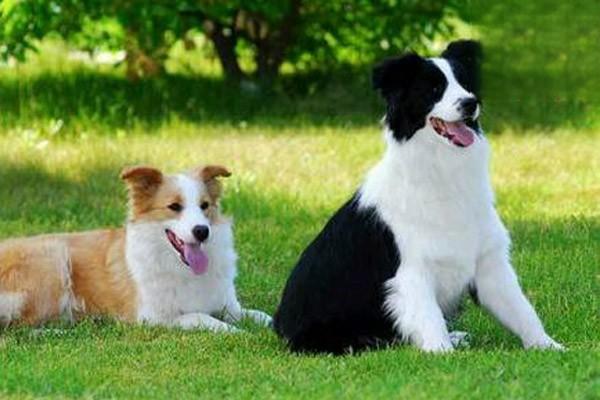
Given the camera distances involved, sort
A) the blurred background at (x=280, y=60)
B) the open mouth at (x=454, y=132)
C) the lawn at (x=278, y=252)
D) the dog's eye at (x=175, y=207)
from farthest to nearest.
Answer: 1. the blurred background at (x=280, y=60)
2. the dog's eye at (x=175, y=207)
3. the open mouth at (x=454, y=132)
4. the lawn at (x=278, y=252)

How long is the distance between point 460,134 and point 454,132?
0.09ft

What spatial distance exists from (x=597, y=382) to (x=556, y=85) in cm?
983

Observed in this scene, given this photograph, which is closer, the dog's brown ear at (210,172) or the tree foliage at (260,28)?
the dog's brown ear at (210,172)

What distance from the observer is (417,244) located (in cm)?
678

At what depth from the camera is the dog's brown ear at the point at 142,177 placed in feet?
26.0

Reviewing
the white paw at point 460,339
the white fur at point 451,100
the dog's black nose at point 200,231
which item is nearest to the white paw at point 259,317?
the dog's black nose at point 200,231

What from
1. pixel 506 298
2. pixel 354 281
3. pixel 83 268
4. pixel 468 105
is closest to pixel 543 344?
pixel 506 298

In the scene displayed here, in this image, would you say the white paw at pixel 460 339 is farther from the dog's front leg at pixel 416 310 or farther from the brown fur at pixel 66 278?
the brown fur at pixel 66 278

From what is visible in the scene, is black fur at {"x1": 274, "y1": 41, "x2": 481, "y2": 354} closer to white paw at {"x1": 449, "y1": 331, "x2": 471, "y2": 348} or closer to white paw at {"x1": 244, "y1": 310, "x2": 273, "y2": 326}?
white paw at {"x1": 449, "y1": 331, "x2": 471, "y2": 348}

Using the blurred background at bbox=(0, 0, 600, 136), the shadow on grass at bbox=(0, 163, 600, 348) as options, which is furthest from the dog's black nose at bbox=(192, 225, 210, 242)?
the blurred background at bbox=(0, 0, 600, 136)

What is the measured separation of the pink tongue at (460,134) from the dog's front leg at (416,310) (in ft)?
1.88

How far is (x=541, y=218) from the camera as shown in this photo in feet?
34.5

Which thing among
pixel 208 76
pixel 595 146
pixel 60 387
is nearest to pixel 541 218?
pixel 595 146

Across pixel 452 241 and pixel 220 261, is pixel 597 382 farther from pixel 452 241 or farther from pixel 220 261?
pixel 220 261
